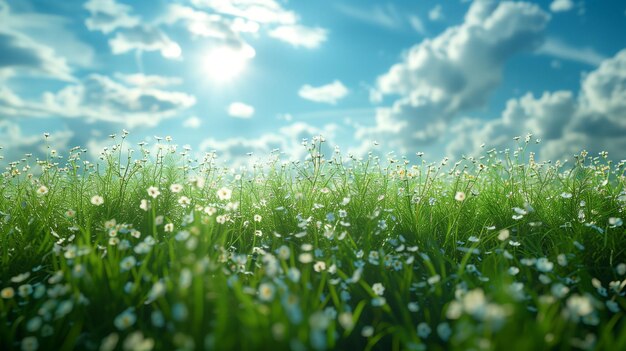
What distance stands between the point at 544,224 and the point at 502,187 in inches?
43.0

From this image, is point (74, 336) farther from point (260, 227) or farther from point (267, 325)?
point (260, 227)

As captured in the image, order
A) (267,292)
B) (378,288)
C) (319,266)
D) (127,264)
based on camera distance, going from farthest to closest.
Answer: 1. (319,266)
2. (378,288)
3. (127,264)
4. (267,292)

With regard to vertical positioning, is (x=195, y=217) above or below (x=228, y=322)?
above

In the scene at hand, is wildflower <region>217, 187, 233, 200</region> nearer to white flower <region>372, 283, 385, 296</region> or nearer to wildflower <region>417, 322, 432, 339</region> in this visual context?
white flower <region>372, 283, 385, 296</region>

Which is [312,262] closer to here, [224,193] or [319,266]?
[319,266]

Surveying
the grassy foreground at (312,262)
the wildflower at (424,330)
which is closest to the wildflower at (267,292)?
the grassy foreground at (312,262)

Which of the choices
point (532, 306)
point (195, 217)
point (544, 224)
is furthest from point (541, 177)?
point (195, 217)

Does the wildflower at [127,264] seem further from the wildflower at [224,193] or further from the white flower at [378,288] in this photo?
the white flower at [378,288]

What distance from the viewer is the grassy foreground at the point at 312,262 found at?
2.48m

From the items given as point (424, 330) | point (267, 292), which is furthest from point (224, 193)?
point (424, 330)

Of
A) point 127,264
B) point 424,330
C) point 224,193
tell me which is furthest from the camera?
point 224,193

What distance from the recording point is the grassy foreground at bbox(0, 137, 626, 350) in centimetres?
248

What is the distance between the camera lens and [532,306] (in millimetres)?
3748

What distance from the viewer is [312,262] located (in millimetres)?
4070
